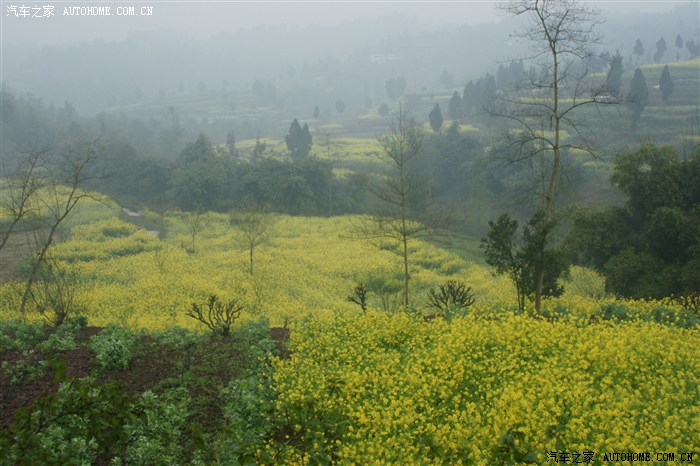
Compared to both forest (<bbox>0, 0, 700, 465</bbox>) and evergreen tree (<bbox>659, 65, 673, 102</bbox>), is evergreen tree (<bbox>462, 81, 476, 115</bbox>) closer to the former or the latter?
evergreen tree (<bbox>659, 65, 673, 102</bbox>)

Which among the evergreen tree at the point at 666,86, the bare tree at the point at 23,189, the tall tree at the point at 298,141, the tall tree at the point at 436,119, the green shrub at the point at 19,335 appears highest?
the evergreen tree at the point at 666,86

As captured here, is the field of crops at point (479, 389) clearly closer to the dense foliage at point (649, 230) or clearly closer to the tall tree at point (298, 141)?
the dense foliage at point (649, 230)

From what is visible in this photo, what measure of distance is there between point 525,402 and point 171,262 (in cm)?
2625

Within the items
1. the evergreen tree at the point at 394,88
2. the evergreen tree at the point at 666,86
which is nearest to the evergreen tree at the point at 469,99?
the evergreen tree at the point at 666,86

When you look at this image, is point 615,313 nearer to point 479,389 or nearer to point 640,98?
point 479,389

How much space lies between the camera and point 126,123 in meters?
102

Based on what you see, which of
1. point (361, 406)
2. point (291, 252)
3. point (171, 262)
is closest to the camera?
point (361, 406)

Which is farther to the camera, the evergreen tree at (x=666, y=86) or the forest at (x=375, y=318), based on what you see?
the evergreen tree at (x=666, y=86)

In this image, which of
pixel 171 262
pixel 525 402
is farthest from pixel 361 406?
pixel 171 262

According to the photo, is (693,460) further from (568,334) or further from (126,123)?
(126,123)

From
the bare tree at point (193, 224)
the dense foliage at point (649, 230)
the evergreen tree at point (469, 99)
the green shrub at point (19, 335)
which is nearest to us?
the green shrub at point (19, 335)

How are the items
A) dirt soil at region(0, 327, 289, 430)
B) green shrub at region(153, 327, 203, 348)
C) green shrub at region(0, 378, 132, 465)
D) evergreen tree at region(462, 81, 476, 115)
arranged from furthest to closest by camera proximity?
evergreen tree at region(462, 81, 476, 115), green shrub at region(153, 327, 203, 348), dirt soil at region(0, 327, 289, 430), green shrub at region(0, 378, 132, 465)

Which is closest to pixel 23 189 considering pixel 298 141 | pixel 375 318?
pixel 375 318

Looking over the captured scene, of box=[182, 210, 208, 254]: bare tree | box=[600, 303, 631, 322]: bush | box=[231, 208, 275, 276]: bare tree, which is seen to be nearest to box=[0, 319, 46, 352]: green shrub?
box=[600, 303, 631, 322]: bush
